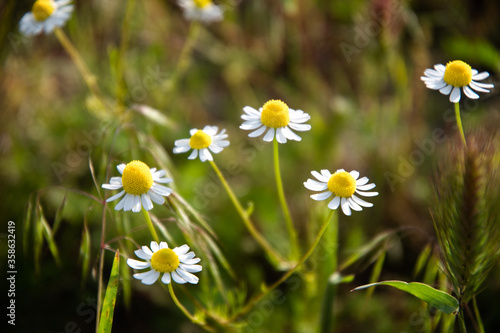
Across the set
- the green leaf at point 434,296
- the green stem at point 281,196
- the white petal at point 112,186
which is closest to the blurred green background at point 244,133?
the green stem at point 281,196

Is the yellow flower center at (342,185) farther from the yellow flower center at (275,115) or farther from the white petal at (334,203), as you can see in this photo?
the yellow flower center at (275,115)

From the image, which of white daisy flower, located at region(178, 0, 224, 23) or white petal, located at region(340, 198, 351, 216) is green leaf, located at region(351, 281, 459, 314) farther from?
white daisy flower, located at region(178, 0, 224, 23)

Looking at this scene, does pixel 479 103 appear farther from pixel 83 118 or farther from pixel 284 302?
pixel 83 118

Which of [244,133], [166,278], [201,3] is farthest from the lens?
[244,133]

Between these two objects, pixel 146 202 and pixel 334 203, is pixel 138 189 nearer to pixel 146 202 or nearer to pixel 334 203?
pixel 146 202

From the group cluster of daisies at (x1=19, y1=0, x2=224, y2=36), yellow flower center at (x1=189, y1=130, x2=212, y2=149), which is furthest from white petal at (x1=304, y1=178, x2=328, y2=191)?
cluster of daisies at (x1=19, y1=0, x2=224, y2=36)

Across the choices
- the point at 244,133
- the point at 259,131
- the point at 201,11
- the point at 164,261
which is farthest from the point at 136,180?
the point at 244,133
